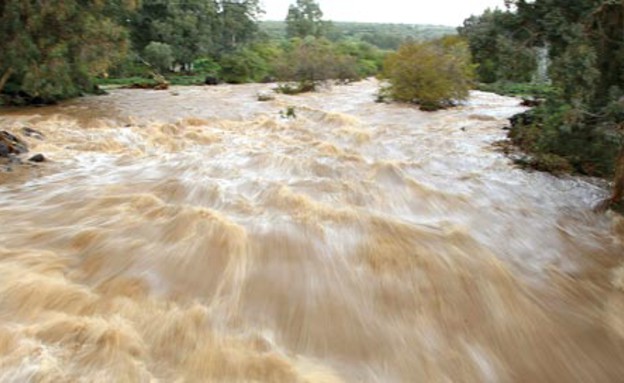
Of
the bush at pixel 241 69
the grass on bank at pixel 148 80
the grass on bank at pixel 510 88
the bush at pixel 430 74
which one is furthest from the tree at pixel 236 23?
the bush at pixel 430 74

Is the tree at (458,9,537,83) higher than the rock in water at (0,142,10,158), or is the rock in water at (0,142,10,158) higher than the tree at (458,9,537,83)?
the tree at (458,9,537,83)

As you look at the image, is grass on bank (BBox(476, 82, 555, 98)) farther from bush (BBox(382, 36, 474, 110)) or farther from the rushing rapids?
the rushing rapids

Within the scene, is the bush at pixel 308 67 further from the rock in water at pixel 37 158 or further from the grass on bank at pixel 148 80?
the rock in water at pixel 37 158

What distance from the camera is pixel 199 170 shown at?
846 centimetres

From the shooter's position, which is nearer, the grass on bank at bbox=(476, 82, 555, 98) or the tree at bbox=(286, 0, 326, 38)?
the grass on bank at bbox=(476, 82, 555, 98)

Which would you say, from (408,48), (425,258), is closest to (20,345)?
(425,258)

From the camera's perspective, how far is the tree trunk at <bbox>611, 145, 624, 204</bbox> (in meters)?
6.53

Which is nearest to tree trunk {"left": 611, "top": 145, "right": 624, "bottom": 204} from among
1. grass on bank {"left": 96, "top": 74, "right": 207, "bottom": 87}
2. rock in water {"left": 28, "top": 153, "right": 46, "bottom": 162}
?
rock in water {"left": 28, "top": 153, "right": 46, "bottom": 162}

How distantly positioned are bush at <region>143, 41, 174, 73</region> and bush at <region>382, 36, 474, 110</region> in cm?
1810

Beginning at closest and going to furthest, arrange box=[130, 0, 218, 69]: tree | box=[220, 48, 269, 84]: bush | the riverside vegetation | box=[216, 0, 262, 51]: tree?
1. the riverside vegetation
2. box=[220, 48, 269, 84]: bush
3. box=[130, 0, 218, 69]: tree
4. box=[216, 0, 262, 51]: tree

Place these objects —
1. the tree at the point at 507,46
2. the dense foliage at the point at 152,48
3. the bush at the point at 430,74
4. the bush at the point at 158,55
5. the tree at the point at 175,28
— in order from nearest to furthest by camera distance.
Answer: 1. the tree at the point at 507,46
2. the dense foliage at the point at 152,48
3. the bush at the point at 430,74
4. the bush at the point at 158,55
5. the tree at the point at 175,28

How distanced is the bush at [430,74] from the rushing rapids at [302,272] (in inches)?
343

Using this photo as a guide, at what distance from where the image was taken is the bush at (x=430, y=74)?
58.3 feet

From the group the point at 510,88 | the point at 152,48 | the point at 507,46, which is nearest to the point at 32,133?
the point at 507,46
